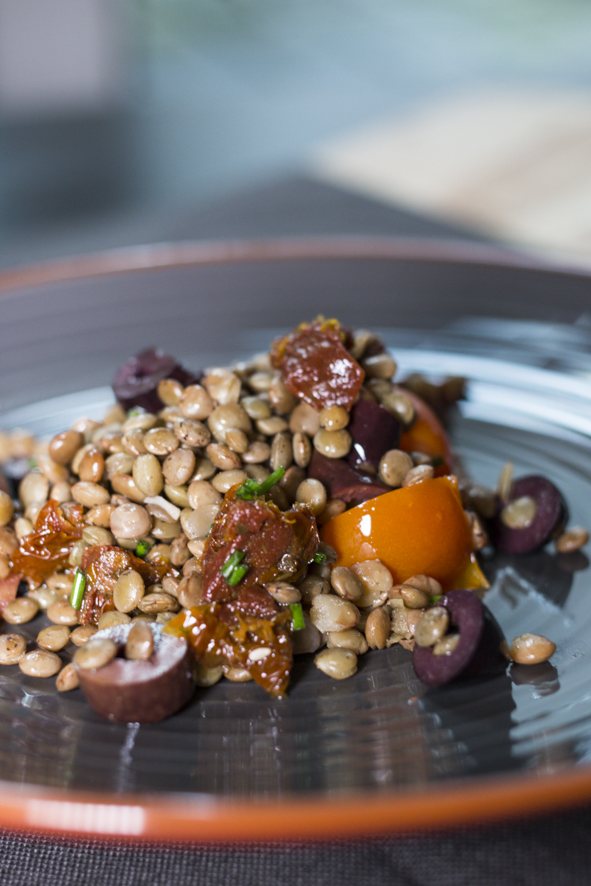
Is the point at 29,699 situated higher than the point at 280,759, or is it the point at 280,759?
the point at 280,759

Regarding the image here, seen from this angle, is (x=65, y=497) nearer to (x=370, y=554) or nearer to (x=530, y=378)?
(x=370, y=554)

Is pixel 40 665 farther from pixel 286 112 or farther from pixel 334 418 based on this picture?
pixel 286 112

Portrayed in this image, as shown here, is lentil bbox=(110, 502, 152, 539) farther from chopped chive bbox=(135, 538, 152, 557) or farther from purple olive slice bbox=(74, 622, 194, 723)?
purple olive slice bbox=(74, 622, 194, 723)

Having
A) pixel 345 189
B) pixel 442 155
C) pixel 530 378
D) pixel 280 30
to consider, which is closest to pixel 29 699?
pixel 530 378

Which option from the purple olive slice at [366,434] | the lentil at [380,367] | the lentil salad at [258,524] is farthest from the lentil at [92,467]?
the lentil at [380,367]

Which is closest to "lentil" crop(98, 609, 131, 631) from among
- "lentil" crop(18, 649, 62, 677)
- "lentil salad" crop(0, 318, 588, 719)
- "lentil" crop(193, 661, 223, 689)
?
"lentil salad" crop(0, 318, 588, 719)

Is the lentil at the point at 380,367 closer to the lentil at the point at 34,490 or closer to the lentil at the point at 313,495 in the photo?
the lentil at the point at 313,495

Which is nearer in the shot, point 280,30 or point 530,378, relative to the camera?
point 530,378
